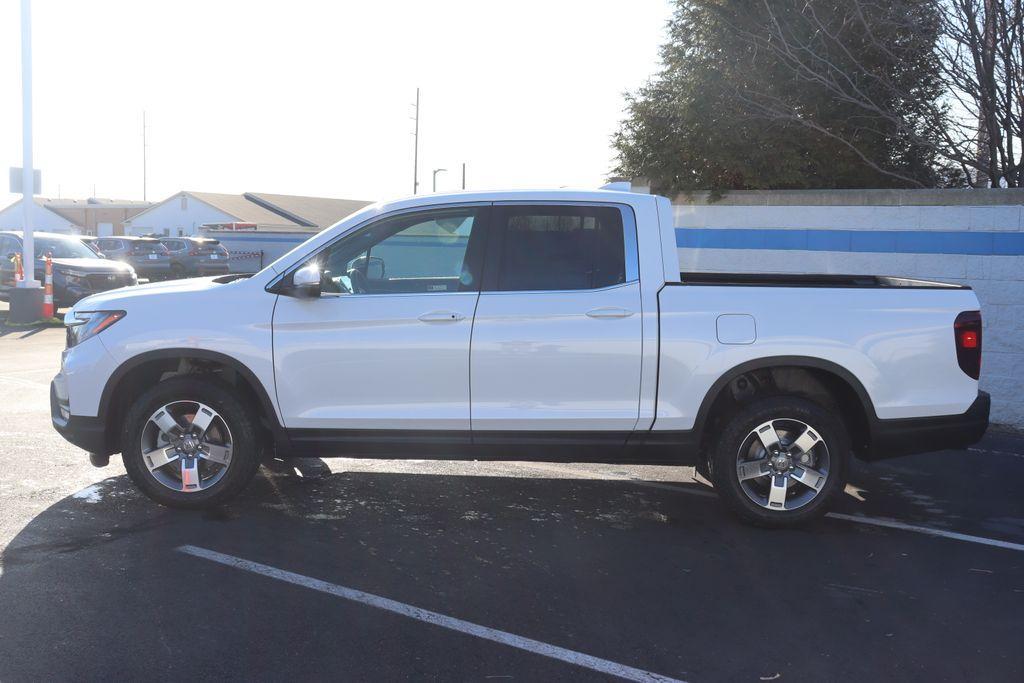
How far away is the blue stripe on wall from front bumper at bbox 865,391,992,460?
13.4 feet

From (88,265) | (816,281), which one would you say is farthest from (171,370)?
(88,265)

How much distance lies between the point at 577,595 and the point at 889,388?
2340 mm

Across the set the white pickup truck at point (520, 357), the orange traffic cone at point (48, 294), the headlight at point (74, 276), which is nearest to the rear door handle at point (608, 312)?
the white pickup truck at point (520, 357)

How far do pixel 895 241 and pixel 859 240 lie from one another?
343 millimetres

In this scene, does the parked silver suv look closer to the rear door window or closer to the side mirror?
the side mirror

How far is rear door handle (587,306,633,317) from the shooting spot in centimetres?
555

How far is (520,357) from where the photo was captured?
220 inches

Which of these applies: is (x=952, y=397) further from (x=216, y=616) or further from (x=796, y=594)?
(x=216, y=616)

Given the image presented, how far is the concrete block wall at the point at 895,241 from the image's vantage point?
30.1 ft

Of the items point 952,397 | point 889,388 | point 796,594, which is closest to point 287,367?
point 796,594

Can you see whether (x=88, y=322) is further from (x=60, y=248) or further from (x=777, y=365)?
(x=60, y=248)

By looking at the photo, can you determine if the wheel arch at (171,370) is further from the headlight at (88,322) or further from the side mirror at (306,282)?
the side mirror at (306,282)

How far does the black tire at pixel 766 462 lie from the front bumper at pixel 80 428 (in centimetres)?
365

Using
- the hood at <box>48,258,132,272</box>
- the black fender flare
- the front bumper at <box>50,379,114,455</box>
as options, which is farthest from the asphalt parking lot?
the hood at <box>48,258,132,272</box>
